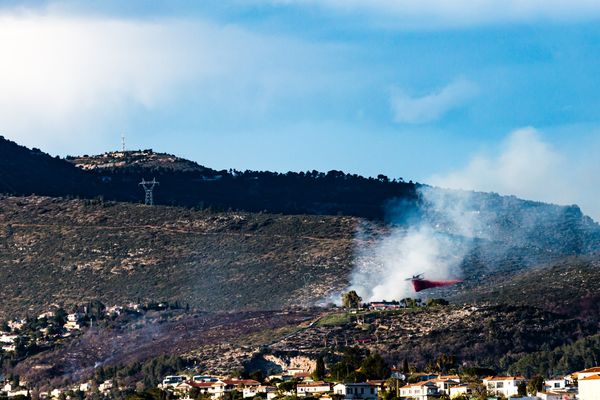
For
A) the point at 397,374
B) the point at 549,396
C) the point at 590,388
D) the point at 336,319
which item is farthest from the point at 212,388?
the point at 336,319

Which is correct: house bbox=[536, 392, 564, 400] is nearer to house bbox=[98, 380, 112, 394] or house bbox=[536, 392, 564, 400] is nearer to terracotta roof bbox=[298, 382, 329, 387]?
terracotta roof bbox=[298, 382, 329, 387]

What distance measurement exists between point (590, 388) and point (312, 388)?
20.7m

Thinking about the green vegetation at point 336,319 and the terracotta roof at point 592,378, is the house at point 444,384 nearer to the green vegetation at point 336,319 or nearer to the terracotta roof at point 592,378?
the terracotta roof at point 592,378

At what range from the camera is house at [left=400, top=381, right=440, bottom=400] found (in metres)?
146

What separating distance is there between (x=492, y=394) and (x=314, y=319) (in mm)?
52296

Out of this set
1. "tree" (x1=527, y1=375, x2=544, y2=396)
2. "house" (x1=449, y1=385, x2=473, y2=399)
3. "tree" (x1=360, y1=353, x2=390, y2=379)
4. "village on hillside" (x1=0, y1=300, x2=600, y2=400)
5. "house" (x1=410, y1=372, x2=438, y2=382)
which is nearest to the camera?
"village on hillside" (x1=0, y1=300, x2=600, y2=400)

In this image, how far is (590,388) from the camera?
463 ft

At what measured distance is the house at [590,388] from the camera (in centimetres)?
14000

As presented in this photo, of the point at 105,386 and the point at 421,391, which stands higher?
the point at 105,386

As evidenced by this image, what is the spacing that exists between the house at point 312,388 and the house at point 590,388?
1835cm

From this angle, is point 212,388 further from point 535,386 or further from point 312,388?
point 535,386

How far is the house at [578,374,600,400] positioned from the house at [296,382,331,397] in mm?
18354

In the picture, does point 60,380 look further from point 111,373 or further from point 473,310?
point 473,310

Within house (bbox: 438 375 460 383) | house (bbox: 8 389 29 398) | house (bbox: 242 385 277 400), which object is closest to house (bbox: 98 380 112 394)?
house (bbox: 8 389 29 398)
